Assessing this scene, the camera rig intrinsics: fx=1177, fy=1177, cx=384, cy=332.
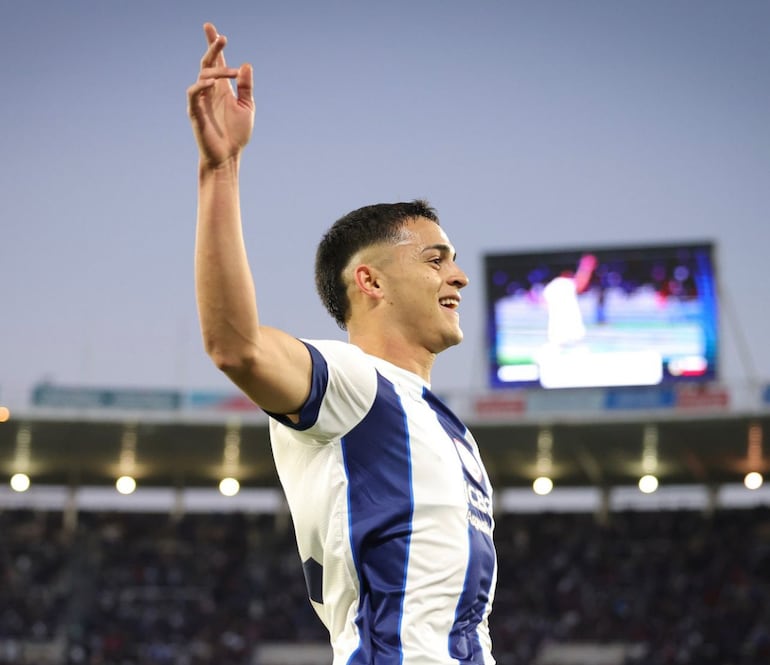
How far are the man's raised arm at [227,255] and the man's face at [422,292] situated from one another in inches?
24.9

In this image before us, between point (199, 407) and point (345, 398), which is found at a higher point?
point (345, 398)

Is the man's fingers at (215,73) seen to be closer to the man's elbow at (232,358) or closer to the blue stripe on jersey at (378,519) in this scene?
the man's elbow at (232,358)

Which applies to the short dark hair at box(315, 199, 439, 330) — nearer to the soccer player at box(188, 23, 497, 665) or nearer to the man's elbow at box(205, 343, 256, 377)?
the soccer player at box(188, 23, 497, 665)

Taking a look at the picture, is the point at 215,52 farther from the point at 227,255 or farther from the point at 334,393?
the point at 334,393

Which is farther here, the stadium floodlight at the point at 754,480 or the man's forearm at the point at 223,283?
the stadium floodlight at the point at 754,480

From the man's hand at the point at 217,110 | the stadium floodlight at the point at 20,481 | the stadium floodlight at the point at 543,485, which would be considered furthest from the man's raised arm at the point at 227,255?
the stadium floodlight at the point at 20,481

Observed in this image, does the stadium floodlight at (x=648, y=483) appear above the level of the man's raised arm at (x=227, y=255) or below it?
below

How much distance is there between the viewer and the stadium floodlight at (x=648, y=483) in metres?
31.1

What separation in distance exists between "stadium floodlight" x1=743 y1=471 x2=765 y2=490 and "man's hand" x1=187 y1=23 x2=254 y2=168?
31054mm

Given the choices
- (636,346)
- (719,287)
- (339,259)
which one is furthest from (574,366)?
(339,259)

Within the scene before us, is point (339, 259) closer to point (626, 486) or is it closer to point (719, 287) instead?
point (719, 287)

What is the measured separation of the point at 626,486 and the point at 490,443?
5687 mm

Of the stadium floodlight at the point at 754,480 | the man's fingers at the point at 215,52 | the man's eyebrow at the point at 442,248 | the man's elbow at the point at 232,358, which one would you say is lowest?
the stadium floodlight at the point at 754,480

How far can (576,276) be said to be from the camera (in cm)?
2814
